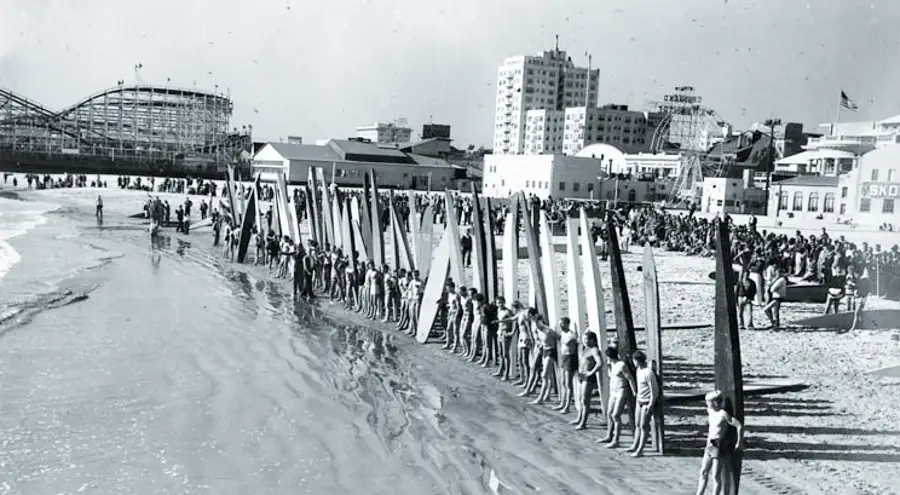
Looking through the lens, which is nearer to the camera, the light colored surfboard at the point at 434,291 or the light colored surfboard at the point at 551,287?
the light colored surfboard at the point at 551,287

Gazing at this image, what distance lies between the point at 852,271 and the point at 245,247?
18.3 metres

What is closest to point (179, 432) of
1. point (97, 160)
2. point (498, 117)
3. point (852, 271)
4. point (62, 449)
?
point (62, 449)

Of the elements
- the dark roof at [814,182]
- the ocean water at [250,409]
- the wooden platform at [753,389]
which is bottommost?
the ocean water at [250,409]

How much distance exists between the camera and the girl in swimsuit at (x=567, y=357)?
1016cm

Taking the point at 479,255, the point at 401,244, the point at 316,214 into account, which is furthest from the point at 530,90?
the point at 479,255

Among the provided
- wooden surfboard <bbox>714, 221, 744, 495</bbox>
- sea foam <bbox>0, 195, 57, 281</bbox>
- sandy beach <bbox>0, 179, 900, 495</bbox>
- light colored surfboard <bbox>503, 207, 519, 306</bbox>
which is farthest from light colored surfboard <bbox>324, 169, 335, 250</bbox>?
wooden surfboard <bbox>714, 221, 744, 495</bbox>

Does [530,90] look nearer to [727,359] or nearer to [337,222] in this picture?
[337,222]

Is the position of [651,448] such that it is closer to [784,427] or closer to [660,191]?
[784,427]

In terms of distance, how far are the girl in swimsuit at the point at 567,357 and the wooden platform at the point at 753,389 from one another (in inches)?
51.0

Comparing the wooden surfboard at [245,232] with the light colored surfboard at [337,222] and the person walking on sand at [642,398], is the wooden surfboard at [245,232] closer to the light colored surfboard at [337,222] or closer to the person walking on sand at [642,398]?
the light colored surfboard at [337,222]

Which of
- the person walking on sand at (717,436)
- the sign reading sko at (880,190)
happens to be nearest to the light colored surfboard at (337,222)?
the person walking on sand at (717,436)

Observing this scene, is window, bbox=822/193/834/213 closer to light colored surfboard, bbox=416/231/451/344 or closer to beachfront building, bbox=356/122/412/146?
light colored surfboard, bbox=416/231/451/344

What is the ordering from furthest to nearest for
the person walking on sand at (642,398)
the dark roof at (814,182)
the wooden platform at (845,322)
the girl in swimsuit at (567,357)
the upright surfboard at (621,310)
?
the dark roof at (814,182)
the wooden platform at (845,322)
the girl in swimsuit at (567,357)
the upright surfboard at (621,310)
the person walking on sand at (642,398)

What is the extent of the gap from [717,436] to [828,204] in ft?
146
